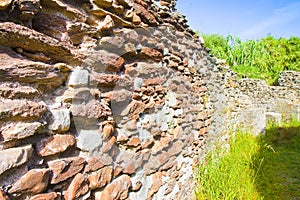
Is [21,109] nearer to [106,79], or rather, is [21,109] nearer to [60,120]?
[60,120]

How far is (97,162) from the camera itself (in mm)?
1251

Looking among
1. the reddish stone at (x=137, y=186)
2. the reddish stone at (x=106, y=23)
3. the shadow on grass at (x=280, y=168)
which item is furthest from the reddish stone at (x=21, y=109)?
the shadow on grass at (x=280, y=168)

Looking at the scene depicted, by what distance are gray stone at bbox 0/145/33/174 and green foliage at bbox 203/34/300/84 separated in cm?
1130

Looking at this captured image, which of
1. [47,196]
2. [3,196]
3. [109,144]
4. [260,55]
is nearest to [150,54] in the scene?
[109,144]

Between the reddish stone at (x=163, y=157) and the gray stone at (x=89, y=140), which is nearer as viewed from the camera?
the gray stone at (x=89, y=140)

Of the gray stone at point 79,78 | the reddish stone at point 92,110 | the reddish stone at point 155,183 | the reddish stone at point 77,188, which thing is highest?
the gray stone at point 79,78

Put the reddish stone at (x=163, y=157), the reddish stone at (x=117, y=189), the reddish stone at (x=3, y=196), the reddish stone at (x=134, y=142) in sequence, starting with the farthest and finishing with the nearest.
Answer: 1. the reddish stone at (x=163, y=157)
2. the reddish stone at (x=134, y=142)
3. the reddish stone at (x=117, y=189)
4. the reddish stone at (x=3, y=196)

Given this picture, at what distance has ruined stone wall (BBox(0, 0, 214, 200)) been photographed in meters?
0.88

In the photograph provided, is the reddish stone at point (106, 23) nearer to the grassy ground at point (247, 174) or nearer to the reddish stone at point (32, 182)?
the reddish stone at point (32, 182)

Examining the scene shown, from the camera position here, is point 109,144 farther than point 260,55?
No

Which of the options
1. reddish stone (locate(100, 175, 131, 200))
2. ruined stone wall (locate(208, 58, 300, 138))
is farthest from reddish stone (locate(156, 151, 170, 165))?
ruined stone wall (locate(208, 58, 300, 138))

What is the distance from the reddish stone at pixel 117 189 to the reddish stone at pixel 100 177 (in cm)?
4

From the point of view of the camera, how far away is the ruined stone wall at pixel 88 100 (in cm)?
88

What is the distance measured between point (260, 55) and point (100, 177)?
12636 mm
